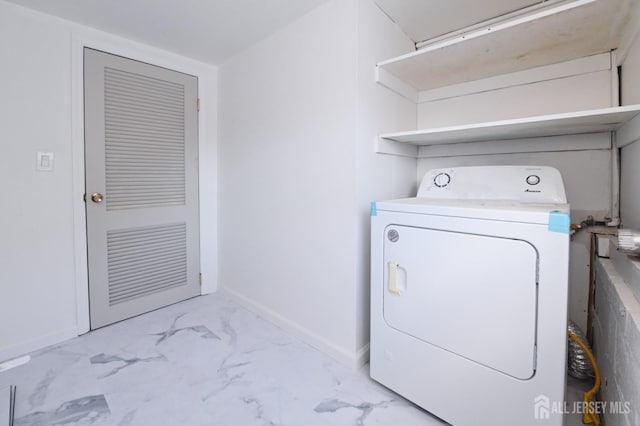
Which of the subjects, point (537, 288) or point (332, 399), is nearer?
point (537, 288)

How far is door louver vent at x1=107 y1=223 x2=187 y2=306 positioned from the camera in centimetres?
244

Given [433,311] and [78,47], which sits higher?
[78,47]

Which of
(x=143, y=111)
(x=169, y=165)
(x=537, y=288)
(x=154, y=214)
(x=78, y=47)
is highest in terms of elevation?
(x=78, y=47)

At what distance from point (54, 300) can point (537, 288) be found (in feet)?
9.63

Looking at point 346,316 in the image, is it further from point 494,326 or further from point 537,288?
point 537,288

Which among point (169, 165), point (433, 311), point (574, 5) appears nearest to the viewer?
point (574, 5)

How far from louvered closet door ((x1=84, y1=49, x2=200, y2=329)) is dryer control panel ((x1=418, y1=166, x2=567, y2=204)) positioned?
217cm

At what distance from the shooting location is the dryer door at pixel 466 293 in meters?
1.16

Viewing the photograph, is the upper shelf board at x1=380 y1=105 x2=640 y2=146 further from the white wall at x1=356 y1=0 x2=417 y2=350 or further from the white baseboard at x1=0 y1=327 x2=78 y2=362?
the white baseboard at x1=0 y1=327 x2=78 y2=362

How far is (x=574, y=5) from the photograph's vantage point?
4.05 feet

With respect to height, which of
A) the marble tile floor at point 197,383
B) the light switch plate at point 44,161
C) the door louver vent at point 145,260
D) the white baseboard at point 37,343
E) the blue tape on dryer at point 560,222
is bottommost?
the marble tile floor at point 197,383

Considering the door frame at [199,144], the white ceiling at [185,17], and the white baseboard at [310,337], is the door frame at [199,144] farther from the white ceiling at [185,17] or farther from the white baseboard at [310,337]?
the white baseboard at [310,337]

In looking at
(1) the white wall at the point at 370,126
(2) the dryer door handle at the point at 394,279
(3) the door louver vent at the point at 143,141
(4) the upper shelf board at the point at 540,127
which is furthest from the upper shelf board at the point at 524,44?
(3) the door louver vent at the point at 143,141

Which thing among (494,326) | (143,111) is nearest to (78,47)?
(143,111)
